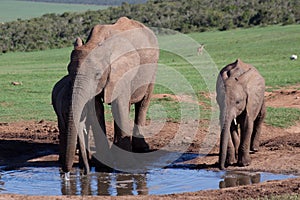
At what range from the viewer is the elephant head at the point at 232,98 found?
12359 mm

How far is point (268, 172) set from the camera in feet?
41.6

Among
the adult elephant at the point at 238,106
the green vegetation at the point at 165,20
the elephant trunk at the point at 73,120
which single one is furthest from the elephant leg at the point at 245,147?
the green vegetation at the point at 165,20

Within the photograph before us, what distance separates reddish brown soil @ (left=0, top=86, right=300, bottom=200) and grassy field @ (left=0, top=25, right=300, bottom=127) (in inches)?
37.0

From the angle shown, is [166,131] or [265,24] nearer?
[166,131]

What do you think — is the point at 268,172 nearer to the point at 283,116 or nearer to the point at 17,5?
the point at 283,116

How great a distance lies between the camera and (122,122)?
1327 cm

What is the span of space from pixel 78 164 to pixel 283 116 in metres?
5.39

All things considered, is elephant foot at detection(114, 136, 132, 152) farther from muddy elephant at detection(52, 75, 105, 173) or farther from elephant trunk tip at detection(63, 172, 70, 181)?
elephant trunk tip at detection(63, 172, 70, 181)

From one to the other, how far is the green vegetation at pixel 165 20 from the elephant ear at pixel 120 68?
30.2 metres

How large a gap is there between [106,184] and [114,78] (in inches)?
69.9

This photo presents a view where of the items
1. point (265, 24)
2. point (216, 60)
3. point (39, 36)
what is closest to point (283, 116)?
point (216, 60)

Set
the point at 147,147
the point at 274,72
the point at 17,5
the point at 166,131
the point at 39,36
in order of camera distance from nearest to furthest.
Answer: the point at 147,147 → the point at 166,131 → the point at 274,72 → the point at 39,36 → the point at 17,5

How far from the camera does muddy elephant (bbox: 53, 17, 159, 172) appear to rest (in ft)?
38.0

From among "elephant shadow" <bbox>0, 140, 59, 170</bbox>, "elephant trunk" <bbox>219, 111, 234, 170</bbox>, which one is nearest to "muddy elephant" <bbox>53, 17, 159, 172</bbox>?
"elephant shadow" <bbox>0, 140, 59, 170</bbox>
